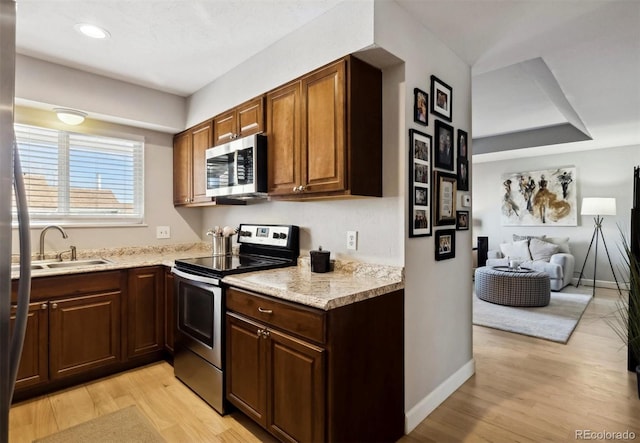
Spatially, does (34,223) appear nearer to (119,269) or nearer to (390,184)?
(119,269)

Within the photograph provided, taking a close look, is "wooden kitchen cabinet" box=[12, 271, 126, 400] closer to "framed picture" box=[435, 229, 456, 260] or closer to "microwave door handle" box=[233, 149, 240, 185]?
"microwave door handle" box=[233, 149, 240, 185]

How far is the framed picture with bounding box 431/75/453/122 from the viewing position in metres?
2.24

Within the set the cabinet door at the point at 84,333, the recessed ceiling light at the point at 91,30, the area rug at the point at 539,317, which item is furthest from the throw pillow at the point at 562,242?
the recessed ceiling light at the point at 91,30

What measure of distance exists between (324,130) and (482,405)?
2.06 m

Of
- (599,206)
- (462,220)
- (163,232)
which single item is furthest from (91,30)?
(599,206)

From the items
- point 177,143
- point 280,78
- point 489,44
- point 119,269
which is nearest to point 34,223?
point 119,269

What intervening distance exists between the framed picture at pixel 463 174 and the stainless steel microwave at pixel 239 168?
1435 mm

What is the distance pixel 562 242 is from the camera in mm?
6176

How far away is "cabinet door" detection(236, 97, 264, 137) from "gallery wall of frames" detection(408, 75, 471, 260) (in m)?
1.08

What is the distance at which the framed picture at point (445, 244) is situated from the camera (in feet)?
7.51

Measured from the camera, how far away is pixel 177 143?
361cm

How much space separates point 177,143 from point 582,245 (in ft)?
22.6

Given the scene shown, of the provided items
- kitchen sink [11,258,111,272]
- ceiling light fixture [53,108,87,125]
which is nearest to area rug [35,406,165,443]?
kitchen sink [11,258,111,272]

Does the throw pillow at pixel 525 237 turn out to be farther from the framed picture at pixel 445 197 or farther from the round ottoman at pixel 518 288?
the framed picture at pixel 445 197
